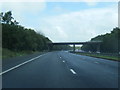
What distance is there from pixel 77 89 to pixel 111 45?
374 feet

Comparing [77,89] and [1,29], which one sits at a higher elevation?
[1,29]

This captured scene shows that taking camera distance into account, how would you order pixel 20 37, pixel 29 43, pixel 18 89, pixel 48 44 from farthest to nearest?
pixel 48 44 < pixel 29 43 < pixel 20 37 < pixel 18 89

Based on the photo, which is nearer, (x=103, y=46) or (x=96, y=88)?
(x=96, y=88)

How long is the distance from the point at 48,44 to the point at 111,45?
61.1 meters

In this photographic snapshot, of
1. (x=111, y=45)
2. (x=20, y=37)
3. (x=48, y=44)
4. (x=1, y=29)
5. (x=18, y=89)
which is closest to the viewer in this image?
(x=18, y=89)

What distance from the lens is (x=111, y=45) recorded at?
122375 millimetres

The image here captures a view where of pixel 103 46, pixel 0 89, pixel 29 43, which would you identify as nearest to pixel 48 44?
pixel 103 46

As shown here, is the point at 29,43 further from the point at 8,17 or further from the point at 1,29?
the point at 1,29

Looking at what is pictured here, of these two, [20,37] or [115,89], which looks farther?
[20,37]

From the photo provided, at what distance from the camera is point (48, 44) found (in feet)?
575

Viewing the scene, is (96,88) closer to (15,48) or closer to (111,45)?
(15,48)

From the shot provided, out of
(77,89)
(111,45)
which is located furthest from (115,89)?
(111,45)

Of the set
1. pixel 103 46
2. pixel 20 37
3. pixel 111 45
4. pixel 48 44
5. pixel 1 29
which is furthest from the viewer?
pixel 48 44

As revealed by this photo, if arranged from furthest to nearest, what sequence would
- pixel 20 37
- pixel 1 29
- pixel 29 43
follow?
pixel 29 43
pixel 20 37
pixel 1 29
